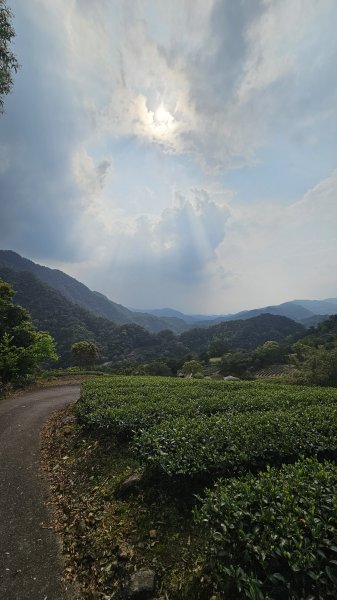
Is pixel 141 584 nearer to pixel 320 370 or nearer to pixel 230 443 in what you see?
pixel 230 443

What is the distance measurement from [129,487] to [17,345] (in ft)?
61.0

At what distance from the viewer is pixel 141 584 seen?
450 cm

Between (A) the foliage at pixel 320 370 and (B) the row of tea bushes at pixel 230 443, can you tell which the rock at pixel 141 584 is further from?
(A) the foliage at pixel 320 370

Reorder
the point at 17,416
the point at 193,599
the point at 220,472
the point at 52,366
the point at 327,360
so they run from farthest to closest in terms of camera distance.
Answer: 1. the point at 52,366
2. the point at 327,360
3. the point at 17,416
4. the point at 220,472
5. the point at 193,599

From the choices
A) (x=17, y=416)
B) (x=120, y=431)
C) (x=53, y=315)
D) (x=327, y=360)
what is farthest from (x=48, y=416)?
(x=53, y=315)

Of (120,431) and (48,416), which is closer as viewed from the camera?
(120,431)

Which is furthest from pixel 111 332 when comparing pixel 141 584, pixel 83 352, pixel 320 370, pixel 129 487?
pixel 141 584

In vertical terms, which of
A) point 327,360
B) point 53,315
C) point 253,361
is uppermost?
point 53,315

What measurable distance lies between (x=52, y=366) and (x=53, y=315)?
40005 mm

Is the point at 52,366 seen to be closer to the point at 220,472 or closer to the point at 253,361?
the point at 253,361

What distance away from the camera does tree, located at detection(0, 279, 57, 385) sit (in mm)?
20361

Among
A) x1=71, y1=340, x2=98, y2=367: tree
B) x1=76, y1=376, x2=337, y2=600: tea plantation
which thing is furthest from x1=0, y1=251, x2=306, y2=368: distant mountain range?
x1=76, y1=376, x2=337, y2=600: tea plantation

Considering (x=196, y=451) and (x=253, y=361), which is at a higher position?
(x=196, y=451)

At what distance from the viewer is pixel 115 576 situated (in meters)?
4.92
